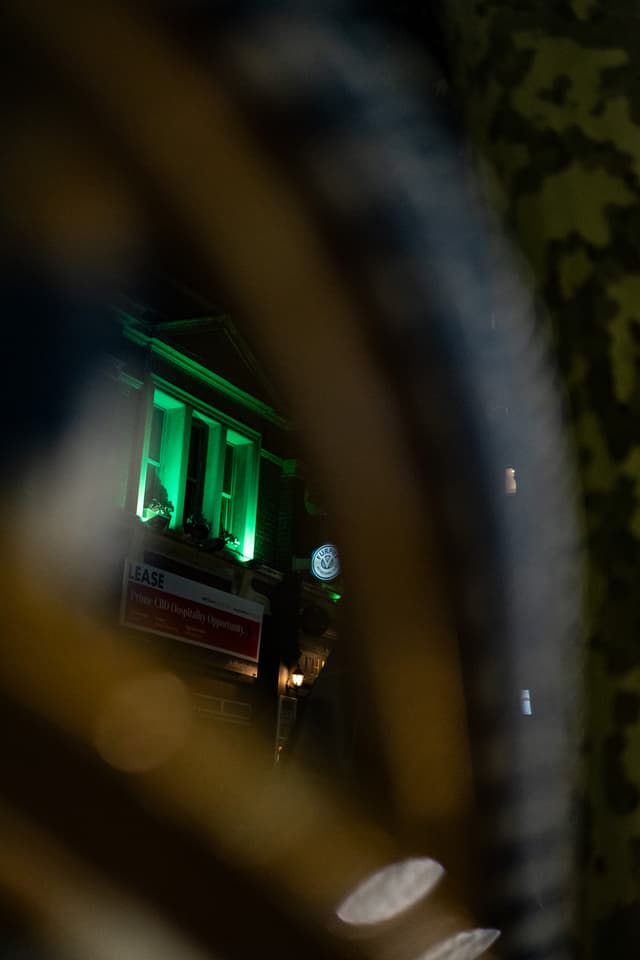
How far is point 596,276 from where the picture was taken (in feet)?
0.60

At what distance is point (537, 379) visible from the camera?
0.70ft

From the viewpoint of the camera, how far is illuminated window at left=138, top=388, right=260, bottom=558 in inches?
282

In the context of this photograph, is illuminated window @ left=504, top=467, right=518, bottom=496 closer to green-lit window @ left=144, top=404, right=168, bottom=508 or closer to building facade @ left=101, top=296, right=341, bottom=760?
building facade @ left=101, top=296, right=341, bottom=760

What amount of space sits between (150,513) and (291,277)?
262 inches

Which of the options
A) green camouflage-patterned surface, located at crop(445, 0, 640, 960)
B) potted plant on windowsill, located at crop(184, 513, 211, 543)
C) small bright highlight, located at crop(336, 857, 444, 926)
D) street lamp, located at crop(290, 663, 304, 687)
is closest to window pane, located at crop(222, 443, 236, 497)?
potted plant on windowsill, located at crop(184, 513, 211, 543)

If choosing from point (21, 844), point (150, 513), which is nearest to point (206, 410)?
point (150, 513)

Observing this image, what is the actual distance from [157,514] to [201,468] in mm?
904

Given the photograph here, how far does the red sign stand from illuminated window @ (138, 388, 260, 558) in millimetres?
478

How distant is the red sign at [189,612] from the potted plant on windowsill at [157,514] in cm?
34

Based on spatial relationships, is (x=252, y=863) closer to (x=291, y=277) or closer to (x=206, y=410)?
(x=291, y=277)

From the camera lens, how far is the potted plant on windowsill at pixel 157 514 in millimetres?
6812

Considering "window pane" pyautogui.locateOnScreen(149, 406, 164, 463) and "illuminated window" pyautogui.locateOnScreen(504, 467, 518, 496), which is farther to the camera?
"window pane" pyautogui.locateOnScreen(149, 406, 164, 463)

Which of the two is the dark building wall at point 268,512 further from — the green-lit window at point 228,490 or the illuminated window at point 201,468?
the green-lit window at point 228,490

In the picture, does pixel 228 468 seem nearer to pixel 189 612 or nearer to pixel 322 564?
pixel 322 564
